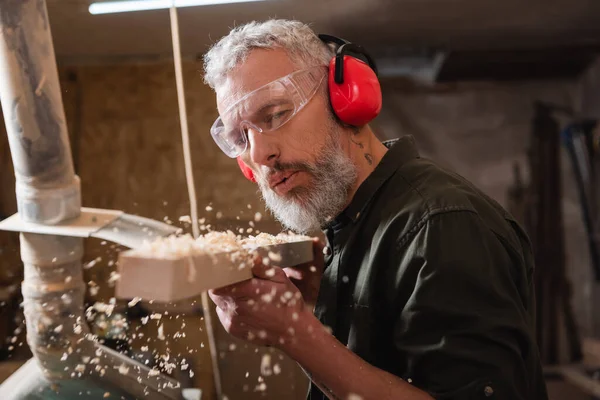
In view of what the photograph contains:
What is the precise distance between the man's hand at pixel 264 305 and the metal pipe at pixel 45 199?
1.57 ft

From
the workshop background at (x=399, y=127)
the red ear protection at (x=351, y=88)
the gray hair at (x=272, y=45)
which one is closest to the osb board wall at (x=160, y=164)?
the workshop background at (x=399, y=127)

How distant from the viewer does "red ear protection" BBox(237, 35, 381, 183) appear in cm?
111

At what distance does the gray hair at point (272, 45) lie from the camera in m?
1.12

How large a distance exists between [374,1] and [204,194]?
93cm

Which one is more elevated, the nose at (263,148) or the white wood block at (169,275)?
the nose at (263,148)

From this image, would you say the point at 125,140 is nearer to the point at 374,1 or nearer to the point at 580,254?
the point at 374,1

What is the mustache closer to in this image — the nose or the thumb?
the nose

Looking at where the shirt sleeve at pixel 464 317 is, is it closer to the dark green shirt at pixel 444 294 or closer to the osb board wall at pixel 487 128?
the dark green shirt at pixel 444 294

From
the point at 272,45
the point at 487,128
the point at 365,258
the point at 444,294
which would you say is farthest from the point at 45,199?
the point at 487,128

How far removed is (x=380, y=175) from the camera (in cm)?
112

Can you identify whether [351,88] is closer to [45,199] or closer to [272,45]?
Result: [272,45]

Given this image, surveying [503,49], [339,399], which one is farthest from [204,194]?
[503,49]

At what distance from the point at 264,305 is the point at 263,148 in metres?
0.39

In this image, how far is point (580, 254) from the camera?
284 centimetres
